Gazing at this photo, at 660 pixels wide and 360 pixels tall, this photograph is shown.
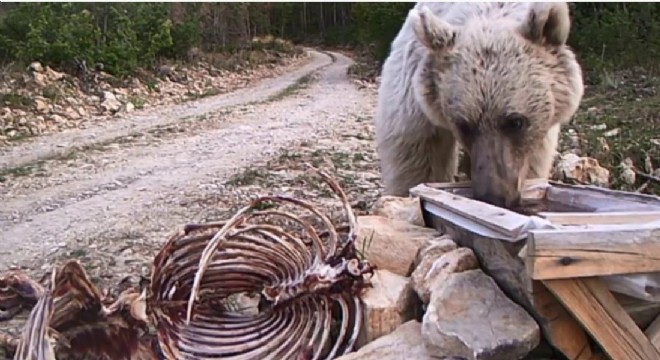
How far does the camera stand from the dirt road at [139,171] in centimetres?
478

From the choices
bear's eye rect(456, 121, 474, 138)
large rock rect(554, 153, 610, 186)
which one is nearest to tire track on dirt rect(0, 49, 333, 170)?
large rock rect(554, 153, 610, 186)

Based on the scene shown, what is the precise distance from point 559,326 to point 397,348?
19.4 inches

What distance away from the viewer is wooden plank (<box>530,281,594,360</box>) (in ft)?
7.43

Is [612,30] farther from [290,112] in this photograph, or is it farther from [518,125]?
[518,125]

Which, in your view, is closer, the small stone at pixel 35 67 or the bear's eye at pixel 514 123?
the bear's eye at pixel 514 123

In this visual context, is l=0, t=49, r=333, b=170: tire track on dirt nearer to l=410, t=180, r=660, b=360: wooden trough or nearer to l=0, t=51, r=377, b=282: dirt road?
l=0, t=51, r=377, b=282: dirt road

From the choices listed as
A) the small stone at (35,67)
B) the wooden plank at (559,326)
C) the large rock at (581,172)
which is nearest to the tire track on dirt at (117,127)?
the small stone at (35,67)

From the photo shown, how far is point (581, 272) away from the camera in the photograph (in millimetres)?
2158

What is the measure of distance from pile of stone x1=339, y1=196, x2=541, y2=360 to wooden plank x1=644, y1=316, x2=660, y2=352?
1.09ft

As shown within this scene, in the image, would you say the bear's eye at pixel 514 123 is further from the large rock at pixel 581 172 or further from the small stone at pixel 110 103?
the small stone at pixel 110 103

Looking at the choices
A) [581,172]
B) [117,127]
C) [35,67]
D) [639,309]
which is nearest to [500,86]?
[639,309]

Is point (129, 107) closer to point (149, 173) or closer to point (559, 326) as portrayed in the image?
point (149, 173)

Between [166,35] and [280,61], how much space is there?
870cm

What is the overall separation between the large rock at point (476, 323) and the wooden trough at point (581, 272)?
53mm
